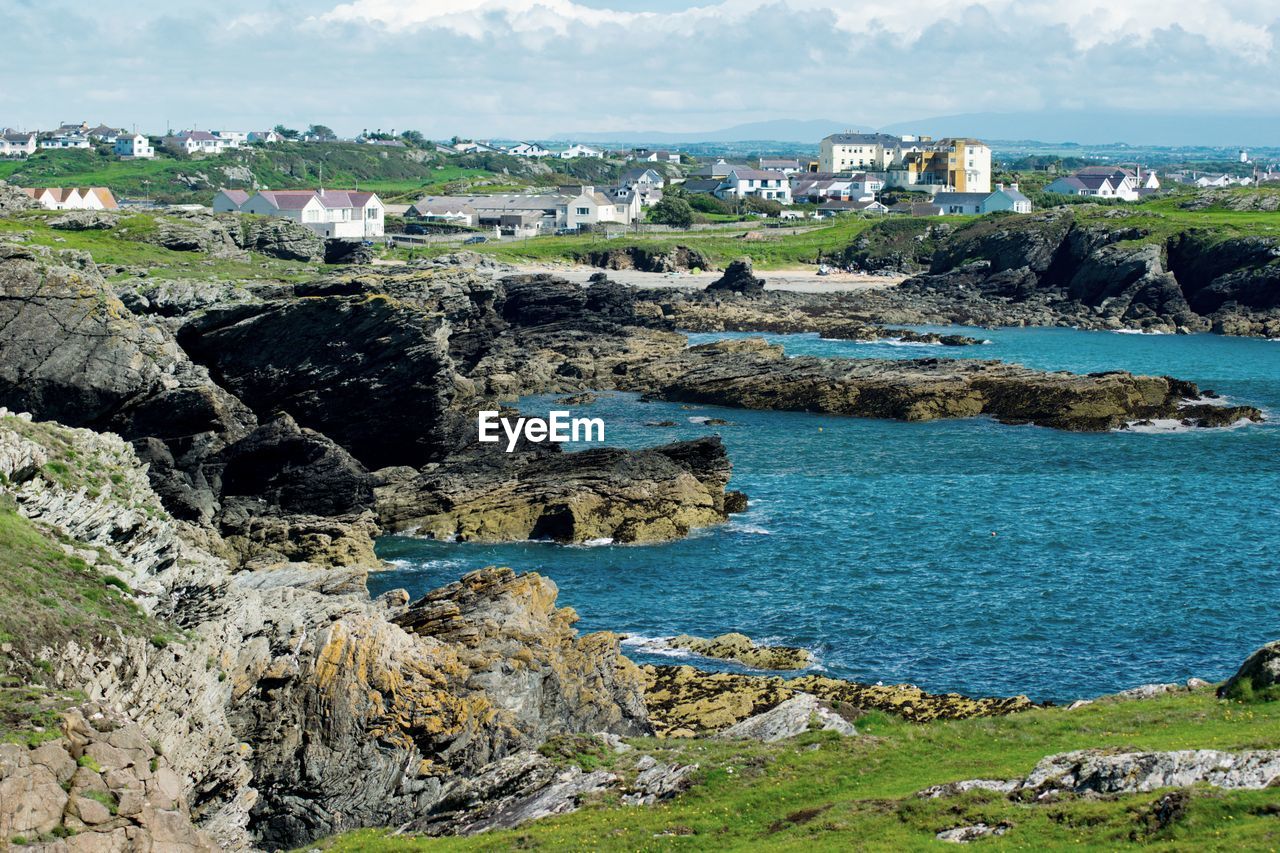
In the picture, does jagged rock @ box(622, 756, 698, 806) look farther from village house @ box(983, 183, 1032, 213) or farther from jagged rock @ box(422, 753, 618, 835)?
village house @ box(983, 183, 1032, 213)

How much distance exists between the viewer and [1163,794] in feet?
70.4

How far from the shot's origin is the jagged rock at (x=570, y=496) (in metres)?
57.4

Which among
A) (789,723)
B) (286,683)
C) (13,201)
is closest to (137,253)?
(13,201)

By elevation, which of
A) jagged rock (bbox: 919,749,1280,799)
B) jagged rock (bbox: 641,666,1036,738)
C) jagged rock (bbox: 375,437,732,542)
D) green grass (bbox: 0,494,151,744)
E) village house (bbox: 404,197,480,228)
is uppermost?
village house (bbox: 404,197,480,228)

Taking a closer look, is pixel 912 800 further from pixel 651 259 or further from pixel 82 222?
pixel 651 259

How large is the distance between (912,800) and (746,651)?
19320 mm

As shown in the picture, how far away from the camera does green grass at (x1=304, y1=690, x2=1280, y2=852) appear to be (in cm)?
2069

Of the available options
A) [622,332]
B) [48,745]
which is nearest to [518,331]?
[622,332]

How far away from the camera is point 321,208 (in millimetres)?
155500

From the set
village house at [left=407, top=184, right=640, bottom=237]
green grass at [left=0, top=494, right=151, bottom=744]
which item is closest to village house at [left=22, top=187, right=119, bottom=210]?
village house at [left=407, top=184, right=640, bottom=237]

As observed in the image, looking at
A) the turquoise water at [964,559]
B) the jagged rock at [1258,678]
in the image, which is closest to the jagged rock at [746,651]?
the turquoise water at [964,559]

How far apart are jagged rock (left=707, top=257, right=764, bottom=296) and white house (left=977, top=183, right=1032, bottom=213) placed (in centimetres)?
6276

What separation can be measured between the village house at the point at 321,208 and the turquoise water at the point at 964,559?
8012 centimetres

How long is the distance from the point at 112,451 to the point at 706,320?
94.4m
